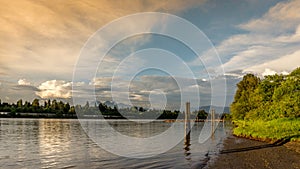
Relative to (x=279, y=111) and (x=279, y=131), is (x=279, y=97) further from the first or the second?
(x=279, y=131)

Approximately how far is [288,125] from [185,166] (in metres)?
21.9

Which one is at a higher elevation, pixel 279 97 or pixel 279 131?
pixel 279 97

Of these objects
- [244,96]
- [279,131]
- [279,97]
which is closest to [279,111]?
[279,97]

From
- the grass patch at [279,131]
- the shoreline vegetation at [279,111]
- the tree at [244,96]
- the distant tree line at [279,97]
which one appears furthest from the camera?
the tree at [244,96]

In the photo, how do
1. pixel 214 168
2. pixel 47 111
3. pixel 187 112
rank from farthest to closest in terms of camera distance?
pixel 47 111, pixel 187 112, pixel 214 168

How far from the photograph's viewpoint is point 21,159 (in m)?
25.5

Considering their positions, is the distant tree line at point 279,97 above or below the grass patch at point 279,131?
above

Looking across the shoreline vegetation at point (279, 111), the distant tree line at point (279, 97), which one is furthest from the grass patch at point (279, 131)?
the distant tree line at point (279, 97)

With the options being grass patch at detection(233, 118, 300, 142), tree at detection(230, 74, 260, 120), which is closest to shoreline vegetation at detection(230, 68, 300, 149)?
grass patch at detection(233, 118, 300, 142)

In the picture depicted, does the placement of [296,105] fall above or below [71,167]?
above

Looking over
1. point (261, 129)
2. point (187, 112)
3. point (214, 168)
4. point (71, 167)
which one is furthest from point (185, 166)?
point (261, 129)

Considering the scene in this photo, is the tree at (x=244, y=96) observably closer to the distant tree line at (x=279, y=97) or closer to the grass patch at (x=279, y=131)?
the distant tree line at (x=279, y=97)

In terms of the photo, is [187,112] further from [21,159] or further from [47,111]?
[47,111]

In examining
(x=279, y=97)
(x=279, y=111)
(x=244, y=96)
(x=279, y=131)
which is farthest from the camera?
(x=244, y=96)
